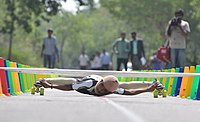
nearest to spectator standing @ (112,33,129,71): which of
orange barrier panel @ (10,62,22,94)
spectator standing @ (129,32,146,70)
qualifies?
spectator standing @ (129,32,146,70)

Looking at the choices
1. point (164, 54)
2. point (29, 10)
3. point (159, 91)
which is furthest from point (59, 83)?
point (29, 10)

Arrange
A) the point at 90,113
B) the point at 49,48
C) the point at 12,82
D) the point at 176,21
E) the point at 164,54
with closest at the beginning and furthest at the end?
the point at 90,113 → the point at 12,82 → the point at 176,21 → the point at 164,54 → the point at 49,48

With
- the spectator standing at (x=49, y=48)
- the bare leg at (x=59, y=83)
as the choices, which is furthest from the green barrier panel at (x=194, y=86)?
the spectator standing at (x=49, y=48)

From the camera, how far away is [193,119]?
877cm

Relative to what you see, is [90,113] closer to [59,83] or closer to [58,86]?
[58,86]

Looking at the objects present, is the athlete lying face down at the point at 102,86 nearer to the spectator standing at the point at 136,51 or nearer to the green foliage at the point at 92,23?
the spectator standing at the point at 136,51

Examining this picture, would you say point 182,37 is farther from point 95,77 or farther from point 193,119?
point 193,119

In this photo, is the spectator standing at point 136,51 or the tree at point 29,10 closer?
the spectator standing at point 136,51

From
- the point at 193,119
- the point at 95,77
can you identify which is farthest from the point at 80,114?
the point at 95,77

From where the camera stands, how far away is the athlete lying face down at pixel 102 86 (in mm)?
12836

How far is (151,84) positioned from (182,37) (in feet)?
23.6

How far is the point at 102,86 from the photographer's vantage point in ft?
43.0

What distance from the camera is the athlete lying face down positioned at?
12.8 meters

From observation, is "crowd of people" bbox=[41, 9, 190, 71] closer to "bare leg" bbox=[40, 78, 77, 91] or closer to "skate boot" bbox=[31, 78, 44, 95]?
"bare leg" bbox=[40, 78, 77, 91]
